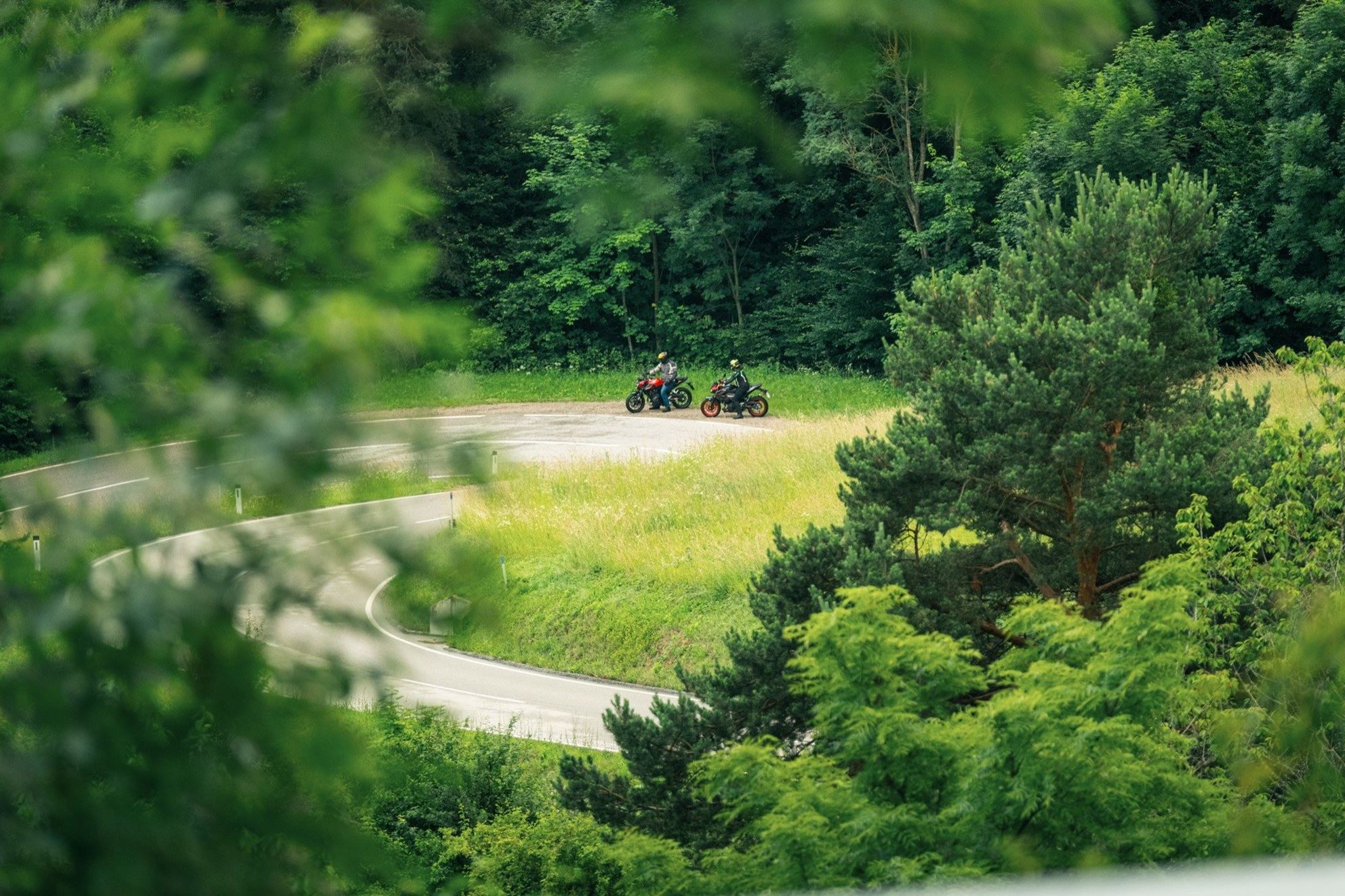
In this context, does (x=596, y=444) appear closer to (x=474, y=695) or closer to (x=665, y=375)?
(x=665, y=375)

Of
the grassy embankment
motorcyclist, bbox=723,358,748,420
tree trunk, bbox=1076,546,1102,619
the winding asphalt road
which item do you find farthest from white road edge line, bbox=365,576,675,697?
the winding asphalt road

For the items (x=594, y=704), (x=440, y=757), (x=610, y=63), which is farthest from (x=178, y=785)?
(x=594, y=704)

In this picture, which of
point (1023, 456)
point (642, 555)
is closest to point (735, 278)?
point (642, 555)

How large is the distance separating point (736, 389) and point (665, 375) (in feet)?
6.39

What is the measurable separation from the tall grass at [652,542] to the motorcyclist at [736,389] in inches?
195

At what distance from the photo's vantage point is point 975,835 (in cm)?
592

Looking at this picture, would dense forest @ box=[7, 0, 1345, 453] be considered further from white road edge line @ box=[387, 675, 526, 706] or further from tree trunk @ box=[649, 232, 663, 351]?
white road edge line @ box=[387, 675, 526, 706]

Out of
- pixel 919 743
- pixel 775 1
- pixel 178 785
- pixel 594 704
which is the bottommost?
pixel 594 704

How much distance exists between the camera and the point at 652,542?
19453 mm

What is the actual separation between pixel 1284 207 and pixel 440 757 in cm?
2355

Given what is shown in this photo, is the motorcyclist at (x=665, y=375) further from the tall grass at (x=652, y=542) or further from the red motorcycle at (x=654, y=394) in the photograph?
the tall grass at (x=652, y=542)

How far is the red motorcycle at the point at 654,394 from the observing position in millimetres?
29828

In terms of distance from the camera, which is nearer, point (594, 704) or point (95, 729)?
point (95, 729)

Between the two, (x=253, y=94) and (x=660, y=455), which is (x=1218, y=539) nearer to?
(x=253, y=94)
